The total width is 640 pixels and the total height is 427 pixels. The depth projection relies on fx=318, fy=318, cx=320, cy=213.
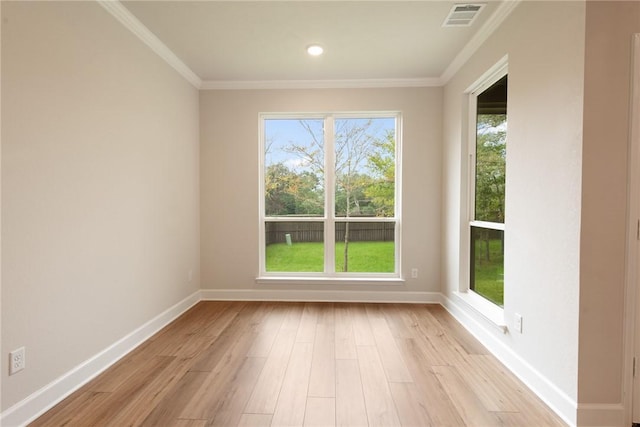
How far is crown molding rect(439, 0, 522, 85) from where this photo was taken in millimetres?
2332

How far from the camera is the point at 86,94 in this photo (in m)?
2.15

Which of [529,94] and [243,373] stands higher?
[529,94]

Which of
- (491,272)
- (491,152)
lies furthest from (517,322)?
(491,152)

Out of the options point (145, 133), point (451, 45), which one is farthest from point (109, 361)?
point (451, 45)

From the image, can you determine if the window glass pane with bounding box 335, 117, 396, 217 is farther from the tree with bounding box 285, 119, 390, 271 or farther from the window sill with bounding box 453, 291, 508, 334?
the window sill with bounding box 453, 291, 508, 334

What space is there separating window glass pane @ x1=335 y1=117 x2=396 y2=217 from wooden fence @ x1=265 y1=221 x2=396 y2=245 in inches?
5.6

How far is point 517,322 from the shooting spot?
229 cm

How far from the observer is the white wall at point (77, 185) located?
1698 millimetres

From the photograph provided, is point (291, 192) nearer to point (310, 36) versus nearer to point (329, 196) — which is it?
point (329, 196)

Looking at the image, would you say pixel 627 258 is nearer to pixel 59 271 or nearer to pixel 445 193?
pixel 445 193

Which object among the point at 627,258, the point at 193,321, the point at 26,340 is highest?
the point at 627,258

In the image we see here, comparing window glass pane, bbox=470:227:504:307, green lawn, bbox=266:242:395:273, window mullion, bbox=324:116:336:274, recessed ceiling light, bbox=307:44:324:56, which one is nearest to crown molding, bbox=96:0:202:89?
recessed ceiling light, bbox=307:44:324:56

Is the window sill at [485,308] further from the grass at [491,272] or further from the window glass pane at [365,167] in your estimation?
the window glass pane at [365,167]

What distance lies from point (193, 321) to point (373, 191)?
255 centimetres
